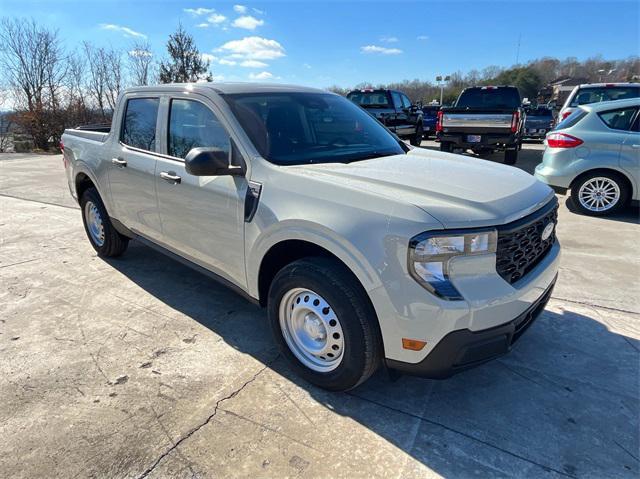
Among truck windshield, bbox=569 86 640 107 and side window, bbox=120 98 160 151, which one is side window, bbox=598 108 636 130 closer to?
truck windshield, bbox=569 86 640 107

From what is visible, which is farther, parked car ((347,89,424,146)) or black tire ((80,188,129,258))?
parked car ((347,89,424,146))

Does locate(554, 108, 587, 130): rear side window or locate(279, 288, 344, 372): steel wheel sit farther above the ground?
locate(554, 108, 587, 130): rear side window

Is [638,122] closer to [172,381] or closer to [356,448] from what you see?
[356,448]

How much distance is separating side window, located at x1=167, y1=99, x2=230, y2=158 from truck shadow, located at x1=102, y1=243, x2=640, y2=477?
4.71ft

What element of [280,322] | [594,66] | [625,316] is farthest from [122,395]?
[594,66]

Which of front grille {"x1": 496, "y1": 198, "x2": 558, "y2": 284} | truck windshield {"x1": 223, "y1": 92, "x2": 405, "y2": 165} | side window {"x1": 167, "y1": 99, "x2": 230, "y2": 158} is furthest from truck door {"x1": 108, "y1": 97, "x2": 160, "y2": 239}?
front grille {"x1": 496, "y1": 198, "x2": 558, "y2": 284}

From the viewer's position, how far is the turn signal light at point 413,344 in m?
2.11

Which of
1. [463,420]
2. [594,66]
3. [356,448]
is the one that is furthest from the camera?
[594,66]

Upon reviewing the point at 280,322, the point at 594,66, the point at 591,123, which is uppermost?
the point at 594,66

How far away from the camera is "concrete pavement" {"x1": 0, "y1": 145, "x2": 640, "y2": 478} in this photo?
2125 millimetres

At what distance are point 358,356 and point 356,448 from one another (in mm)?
463

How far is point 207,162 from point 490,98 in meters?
11.3

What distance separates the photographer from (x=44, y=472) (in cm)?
207

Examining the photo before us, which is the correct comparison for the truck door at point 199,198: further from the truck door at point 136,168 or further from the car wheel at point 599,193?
the car wheel at point 599,193
